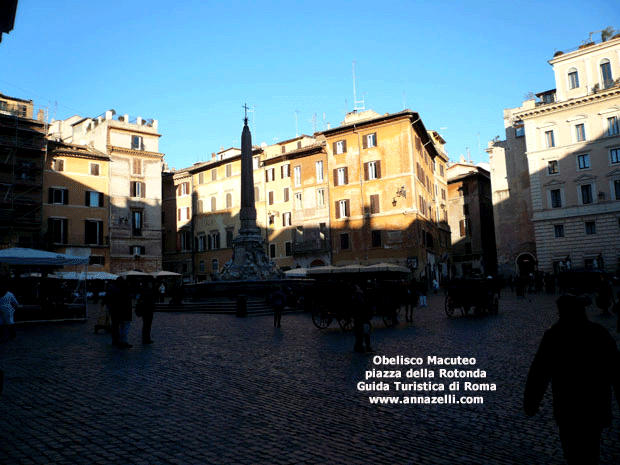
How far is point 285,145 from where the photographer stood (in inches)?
1882

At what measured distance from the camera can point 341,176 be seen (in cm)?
4231

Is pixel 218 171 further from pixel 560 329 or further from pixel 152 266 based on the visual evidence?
pixel 560 329

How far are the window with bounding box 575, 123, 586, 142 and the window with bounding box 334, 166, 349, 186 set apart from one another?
59.4 ft

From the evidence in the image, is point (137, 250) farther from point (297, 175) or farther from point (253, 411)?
point (253, 411)

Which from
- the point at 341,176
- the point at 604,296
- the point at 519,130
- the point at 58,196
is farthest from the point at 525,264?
the point at 58,196

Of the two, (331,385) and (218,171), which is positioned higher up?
(218,171)

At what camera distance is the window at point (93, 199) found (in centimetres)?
4282

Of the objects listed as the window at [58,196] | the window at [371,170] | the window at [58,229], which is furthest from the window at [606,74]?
the window at [58,229]

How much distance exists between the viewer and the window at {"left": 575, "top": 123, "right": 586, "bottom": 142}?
3959 centimetres

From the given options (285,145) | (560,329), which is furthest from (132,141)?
(560,329)

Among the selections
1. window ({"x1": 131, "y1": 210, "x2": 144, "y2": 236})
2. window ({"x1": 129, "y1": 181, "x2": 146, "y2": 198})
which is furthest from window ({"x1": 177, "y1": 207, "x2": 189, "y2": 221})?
window ({"x1": 131, "y1": 210, "x2": 144, "y2": 236})

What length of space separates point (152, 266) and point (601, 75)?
39.9 meters

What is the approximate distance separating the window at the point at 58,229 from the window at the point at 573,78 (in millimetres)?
41684

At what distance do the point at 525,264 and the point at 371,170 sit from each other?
17.4m
